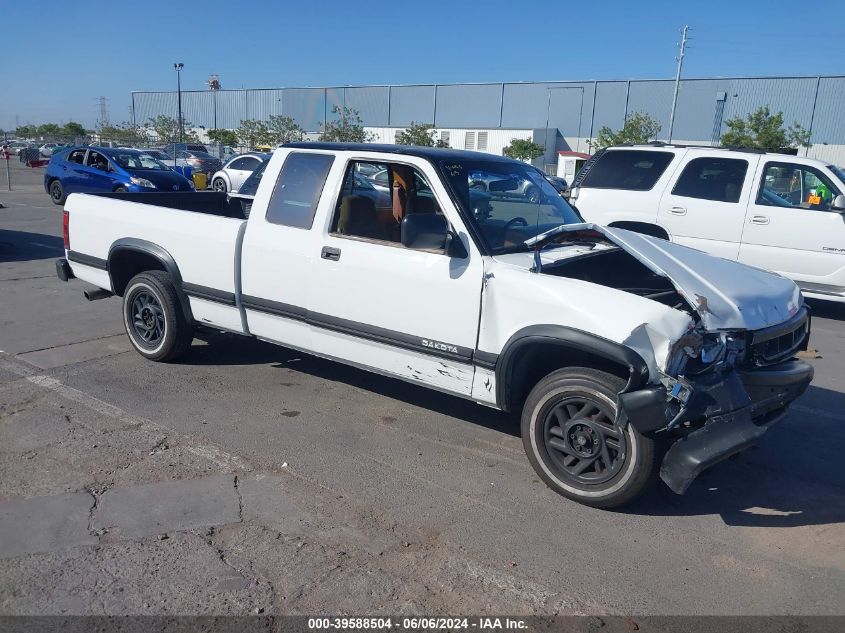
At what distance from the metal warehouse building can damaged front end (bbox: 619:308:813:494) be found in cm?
4349

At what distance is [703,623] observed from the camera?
3.09 metres

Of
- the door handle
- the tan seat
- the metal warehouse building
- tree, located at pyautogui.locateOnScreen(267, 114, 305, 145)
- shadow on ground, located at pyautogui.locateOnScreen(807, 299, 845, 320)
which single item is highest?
the metal warehouse building

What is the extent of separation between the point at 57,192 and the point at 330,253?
1834 cm

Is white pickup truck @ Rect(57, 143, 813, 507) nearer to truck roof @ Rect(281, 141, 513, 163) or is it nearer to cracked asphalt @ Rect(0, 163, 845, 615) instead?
truck roof @ Rect(281, 141, 513, 163)

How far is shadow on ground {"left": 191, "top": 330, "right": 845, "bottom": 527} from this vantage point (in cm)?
413

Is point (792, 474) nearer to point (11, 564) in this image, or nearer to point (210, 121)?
point (11, 564)

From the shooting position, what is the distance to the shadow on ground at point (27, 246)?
1157 cm

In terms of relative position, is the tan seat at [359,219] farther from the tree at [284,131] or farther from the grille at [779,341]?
the tree at [284,131]

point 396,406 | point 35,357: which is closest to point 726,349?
point 396,406

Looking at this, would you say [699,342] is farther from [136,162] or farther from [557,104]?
[557,104]

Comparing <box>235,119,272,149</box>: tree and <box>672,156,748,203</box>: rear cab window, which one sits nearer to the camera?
<box>672,156,748,203</box>: rear cab window

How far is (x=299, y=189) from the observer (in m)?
5.35

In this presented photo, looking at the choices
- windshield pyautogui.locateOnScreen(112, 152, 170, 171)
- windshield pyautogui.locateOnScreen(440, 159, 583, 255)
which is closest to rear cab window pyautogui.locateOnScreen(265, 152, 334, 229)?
windshield pyautogui.locateOnScreen(440, 159, 583, 255)

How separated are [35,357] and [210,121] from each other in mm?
66735
